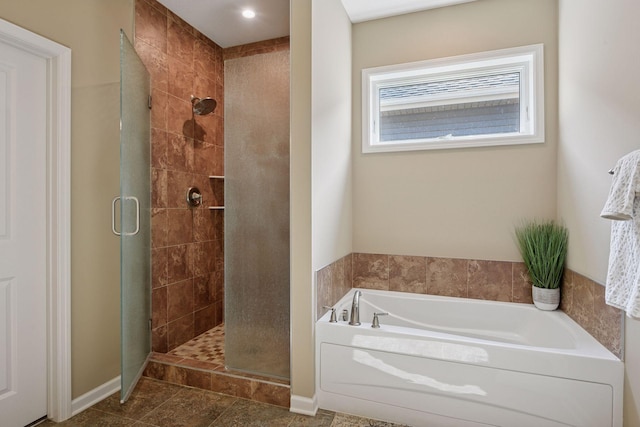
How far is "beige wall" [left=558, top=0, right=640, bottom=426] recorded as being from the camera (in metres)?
1.49

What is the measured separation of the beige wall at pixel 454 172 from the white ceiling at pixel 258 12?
89 mm

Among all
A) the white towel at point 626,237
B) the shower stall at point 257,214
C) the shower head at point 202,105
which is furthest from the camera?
the shower head at point 202,105

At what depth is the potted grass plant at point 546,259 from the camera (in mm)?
2223

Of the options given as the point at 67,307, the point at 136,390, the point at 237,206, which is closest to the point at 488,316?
the point at 237,206

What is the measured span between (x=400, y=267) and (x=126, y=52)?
7.99ft

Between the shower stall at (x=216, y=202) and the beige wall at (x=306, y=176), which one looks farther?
the shower stall at (x=216, y=202)

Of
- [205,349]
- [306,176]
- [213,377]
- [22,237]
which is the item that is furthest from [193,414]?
[306,176]

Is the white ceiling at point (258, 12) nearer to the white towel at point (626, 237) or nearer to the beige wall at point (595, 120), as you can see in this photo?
the beige wall at point (595, 120)

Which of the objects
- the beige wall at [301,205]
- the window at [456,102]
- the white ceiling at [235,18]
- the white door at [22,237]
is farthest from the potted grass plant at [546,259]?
the white door at [22,237]

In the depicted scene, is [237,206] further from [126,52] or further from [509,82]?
[509,82]

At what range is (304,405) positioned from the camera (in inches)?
78.7

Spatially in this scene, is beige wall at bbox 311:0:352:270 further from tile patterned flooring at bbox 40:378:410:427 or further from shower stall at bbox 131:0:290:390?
tile patterned flooring at bbox 40:378:410:427

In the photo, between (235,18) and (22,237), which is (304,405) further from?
(235,18)

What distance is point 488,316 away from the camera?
243 centimetres
